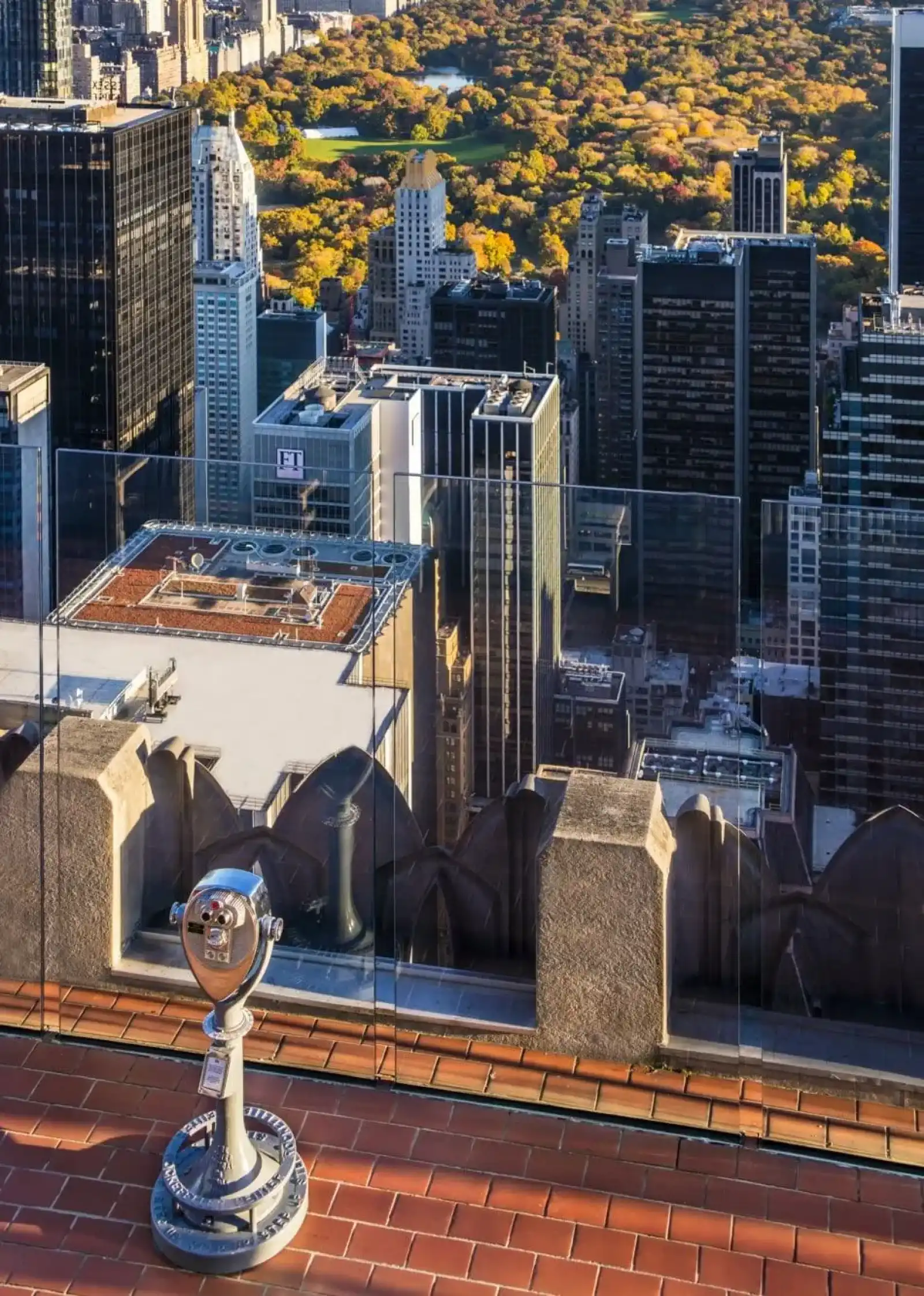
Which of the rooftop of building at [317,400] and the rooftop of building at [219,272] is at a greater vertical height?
the rooftop of building at [219,272]

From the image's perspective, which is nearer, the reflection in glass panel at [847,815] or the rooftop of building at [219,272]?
the reflection in glass panel at [847,815]

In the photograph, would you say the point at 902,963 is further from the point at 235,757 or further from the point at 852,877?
the point at 235,757

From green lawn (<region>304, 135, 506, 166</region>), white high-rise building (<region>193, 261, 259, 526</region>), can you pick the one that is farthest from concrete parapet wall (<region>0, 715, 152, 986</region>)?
green lawn (<region>304, 135, 506, 166</region>)

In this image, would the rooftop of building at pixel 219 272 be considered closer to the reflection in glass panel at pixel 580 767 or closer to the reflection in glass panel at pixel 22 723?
A: the reflection in glass panel at pixel 22 723

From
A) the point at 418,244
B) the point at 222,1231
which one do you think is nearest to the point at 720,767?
the point at 222,1231

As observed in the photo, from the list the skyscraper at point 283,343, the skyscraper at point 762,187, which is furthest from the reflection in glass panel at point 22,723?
the skyscraper at point 762,187

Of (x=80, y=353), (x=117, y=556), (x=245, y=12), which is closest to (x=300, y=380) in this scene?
(x=80, y=353)

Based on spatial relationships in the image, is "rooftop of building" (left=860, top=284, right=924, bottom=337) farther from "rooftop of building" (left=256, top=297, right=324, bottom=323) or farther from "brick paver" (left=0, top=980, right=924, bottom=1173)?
"brick paver" (left=0, top=980, right=924, bottom=1173)

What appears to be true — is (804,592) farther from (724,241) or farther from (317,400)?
(724,241)
